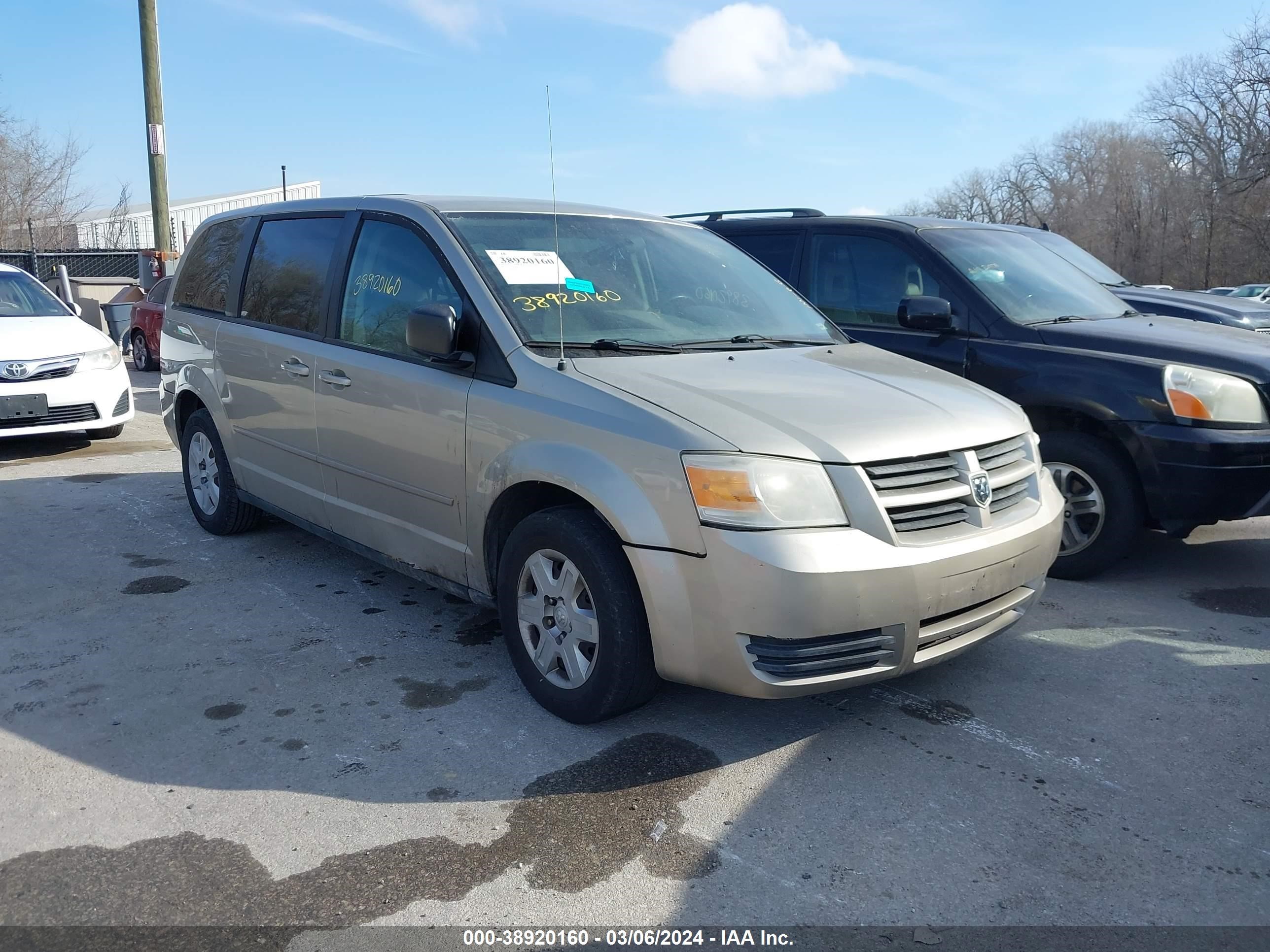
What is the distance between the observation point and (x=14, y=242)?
120 ft

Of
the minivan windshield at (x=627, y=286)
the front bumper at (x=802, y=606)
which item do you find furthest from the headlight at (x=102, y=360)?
the front bumper at (x=802, y=606)

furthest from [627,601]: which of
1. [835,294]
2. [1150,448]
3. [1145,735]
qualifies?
[835,294]

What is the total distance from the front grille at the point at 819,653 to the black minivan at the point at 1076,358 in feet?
7.98

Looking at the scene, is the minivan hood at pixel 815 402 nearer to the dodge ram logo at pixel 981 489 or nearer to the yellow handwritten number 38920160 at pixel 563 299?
the dodge ram logo at pixel 981 489

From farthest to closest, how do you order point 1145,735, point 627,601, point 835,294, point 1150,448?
point 835,294, point 1150,448, point 1145,735, point 627,601

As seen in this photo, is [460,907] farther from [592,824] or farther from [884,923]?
[884,923]

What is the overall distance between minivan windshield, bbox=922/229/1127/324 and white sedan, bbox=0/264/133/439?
6.55 m

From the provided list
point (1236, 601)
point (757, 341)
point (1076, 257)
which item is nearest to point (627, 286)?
point (757, 341)

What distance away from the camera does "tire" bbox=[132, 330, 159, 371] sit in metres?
15.0

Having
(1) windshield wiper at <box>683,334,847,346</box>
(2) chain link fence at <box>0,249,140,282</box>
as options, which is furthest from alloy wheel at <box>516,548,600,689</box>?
(2) chain link fence at <box>0,249,140,282</box>

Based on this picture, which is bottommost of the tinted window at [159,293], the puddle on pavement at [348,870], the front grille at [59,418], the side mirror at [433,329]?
the puddle on pavement at [348,870]

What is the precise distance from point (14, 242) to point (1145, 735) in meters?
42.0

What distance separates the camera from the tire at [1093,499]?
4906 millimetres

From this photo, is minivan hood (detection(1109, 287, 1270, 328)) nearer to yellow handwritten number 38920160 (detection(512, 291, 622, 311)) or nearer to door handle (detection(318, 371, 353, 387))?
yellow handwritten number 38920160 (detection(512, 291, 622, 311))
